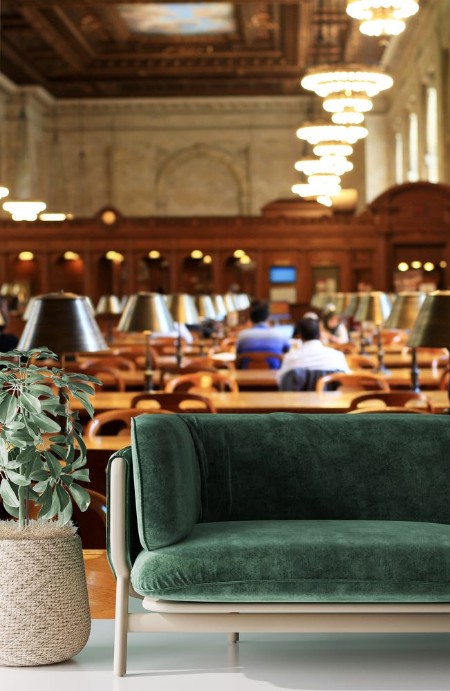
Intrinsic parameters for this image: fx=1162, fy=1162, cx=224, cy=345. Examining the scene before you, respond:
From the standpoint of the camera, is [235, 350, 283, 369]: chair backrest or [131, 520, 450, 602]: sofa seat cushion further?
[235, 350, 283, 369]: chair backrest

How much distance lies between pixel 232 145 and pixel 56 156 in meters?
5.07

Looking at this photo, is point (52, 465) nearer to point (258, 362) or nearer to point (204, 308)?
point (258, 362)

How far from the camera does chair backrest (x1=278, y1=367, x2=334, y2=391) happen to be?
8.09 meters

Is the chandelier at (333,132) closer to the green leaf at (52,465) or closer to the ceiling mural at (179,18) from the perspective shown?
the ceiling mural at (179,18)

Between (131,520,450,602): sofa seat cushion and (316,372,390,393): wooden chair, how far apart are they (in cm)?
449

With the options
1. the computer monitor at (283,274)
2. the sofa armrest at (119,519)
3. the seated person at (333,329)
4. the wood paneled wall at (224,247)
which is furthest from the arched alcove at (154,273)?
the sofa armrest at (119,519)

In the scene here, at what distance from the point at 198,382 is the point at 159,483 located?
196 inches

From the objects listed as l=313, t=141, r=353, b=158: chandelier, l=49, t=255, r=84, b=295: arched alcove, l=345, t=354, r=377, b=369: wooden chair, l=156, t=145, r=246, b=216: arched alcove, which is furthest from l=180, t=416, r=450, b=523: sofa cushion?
l=156, t=145, r=246, b=216: arched alcove

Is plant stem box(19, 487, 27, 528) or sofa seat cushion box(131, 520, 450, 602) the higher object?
plant stem box(19, 487, 27, 528)

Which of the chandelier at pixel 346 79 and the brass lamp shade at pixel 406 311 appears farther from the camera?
the chandelier at pixel 346 79

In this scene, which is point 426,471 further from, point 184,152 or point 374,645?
point 184,152

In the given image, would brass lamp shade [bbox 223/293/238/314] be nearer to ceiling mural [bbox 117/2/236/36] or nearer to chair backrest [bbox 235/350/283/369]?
chair backrest [bbox 235/350/283/369]

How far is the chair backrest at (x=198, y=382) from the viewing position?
25.3 ft

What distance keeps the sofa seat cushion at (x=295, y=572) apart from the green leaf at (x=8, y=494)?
36 centimetres
